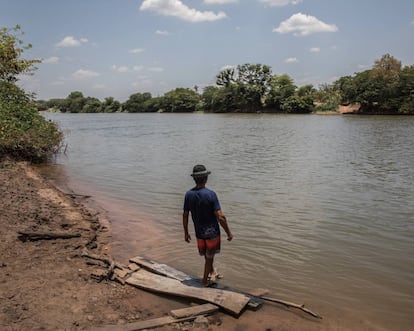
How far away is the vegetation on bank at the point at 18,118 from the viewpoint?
53.4 ft

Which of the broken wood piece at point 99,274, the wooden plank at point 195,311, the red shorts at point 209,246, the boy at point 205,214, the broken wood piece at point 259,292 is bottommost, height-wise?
the broken wood piece at point 259,292

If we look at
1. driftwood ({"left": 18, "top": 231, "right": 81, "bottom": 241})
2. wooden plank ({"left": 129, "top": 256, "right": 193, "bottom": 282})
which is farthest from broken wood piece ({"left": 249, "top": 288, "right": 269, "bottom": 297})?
driftwood ({"left": 18, "top": 231, "right": 81, "bottom": 241})

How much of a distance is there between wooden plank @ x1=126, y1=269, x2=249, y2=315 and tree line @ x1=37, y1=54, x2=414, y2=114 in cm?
6303

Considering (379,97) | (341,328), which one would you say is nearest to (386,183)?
(341,328)

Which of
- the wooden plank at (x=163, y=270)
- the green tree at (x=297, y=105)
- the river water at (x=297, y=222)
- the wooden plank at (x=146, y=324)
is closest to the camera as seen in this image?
the wooden plank at (x=146, y=324)

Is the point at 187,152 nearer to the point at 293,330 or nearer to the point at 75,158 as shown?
the point at 75,158

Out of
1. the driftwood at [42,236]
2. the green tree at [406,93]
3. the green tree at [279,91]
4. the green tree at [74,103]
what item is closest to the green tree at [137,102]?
the green tree at [74,103]

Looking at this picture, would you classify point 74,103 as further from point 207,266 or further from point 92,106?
point 207,266

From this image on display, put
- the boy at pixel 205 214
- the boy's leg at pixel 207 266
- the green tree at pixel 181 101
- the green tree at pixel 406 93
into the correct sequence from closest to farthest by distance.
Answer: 1. the boy at pixel 205 214
2. the boy's leg at pixel 207 266
3. the green tree at pixel 406 93
4. the green tree at pixel 181 101

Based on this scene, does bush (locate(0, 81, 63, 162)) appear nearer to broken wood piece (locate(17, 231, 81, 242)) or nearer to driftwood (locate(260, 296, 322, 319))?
broken wood piece (locate(17, 231, 81, 242))

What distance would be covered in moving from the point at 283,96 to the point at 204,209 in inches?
3328

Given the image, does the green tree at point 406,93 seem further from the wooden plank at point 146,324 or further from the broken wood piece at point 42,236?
the wooden plank at point 146,324

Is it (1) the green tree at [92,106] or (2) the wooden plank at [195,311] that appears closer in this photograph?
(2) the wooden plank at [195,311]

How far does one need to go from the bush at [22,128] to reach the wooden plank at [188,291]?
1155 cm
